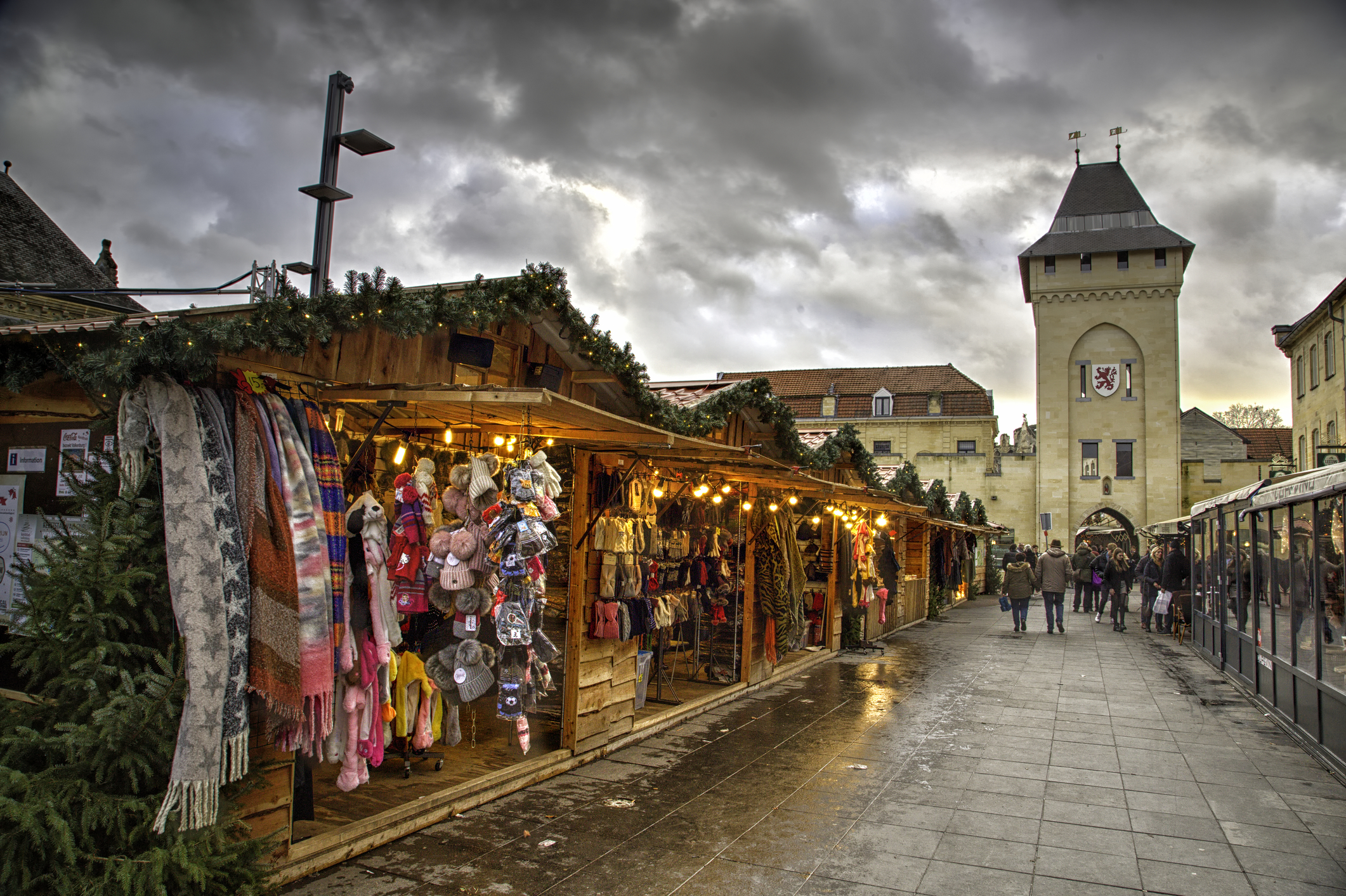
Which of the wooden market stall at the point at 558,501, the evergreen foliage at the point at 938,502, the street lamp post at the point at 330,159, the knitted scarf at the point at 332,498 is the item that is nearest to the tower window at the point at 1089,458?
the evergreen foliage at the point at 938,502

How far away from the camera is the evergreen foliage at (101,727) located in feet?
9.89

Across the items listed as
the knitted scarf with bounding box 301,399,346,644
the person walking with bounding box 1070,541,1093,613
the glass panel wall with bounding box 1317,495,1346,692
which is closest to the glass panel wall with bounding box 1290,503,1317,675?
the glass panel wall with bounding box 1317,495,1346,692

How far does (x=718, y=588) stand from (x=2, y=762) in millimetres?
6936

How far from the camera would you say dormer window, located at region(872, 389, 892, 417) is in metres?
42.9

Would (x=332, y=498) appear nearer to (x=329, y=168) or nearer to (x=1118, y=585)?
(x=329, y=168)

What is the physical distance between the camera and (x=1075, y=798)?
5.78 meters

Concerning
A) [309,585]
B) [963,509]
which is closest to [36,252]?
[309,585]

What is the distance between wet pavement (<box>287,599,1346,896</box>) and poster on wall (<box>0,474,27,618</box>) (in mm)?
2279

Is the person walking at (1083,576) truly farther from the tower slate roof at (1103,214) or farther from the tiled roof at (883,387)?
the tower slate roof at (1103,214)

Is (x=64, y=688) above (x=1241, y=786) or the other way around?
above

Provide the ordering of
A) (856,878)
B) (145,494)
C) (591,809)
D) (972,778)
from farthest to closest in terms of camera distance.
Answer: (972,778)
(591,809)
(856,878)
(145,494)

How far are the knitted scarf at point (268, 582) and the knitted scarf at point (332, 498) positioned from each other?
0.25m

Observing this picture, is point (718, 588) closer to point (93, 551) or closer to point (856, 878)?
point (856, 878)

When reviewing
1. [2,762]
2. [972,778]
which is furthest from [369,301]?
[972,778]
